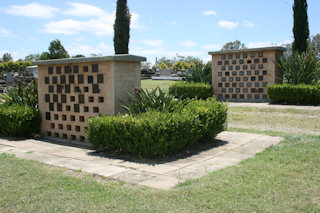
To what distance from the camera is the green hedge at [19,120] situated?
788 cm

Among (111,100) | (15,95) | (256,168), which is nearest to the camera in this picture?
(256,168)

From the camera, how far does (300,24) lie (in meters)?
19.1

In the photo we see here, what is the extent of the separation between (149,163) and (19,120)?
4033 mm

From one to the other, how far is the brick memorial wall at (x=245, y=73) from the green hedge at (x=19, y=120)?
967 centimetres

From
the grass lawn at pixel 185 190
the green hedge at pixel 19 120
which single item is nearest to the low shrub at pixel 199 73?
the green hedge at pixel 19 120

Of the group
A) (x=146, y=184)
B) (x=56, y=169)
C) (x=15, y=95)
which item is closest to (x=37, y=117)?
(x=15, y=95)

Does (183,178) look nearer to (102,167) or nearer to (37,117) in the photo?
(102,167)

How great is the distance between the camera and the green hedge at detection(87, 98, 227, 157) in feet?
17.9

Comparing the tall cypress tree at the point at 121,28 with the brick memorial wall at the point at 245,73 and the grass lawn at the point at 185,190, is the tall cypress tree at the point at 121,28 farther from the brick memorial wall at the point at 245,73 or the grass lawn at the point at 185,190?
the grass lawn at the point at 185,190

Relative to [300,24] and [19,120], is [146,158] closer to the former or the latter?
Result: [19,120]

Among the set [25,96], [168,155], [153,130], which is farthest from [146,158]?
[25,96]

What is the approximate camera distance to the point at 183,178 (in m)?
4.41

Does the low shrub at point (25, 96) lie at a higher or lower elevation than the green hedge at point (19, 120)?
higher

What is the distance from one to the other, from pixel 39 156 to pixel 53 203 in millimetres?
2557
